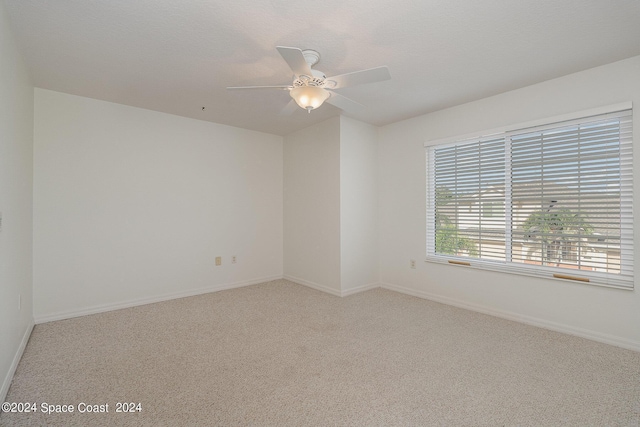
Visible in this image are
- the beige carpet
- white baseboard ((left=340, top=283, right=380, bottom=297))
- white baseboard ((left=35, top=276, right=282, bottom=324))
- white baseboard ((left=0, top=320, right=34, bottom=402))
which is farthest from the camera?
white baseboard ((left=340, top=283, right=380, bottom=297))

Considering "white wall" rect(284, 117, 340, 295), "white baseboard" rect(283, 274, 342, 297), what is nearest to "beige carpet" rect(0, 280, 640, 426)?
"white baseboard" rect(283, 274, 342, 297)

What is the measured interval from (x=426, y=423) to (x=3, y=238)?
2.77 metres

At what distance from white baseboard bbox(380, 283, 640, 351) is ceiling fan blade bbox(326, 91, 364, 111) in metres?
2.48

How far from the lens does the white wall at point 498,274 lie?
8.05 ft

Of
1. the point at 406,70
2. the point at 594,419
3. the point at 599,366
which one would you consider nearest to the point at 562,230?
the point at 599,366

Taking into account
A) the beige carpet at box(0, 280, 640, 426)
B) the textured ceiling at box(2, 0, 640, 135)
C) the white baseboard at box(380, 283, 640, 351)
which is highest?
the textured ceiling at box(2, 0, 640, 135)

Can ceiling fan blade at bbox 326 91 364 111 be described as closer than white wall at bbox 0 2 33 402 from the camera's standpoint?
No

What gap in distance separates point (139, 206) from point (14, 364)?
1.88 meters

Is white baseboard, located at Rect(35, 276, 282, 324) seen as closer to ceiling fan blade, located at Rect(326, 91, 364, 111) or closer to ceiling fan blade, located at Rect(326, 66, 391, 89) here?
ceiling fan blade, located at Rect(326, 91, 364, 111)

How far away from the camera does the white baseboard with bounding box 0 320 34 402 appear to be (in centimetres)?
176

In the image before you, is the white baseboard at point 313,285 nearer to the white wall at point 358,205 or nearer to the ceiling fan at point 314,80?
the white wall at point 358,205

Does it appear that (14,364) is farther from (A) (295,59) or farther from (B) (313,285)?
(B) (313,285)

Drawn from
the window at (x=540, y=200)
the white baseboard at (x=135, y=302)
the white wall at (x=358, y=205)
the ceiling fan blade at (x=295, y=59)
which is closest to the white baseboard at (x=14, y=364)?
the white baseboard at (x=135, y=302)

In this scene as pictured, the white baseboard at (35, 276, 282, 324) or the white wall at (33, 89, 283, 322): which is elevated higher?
the white wall at (33, 89, 283, 322)
